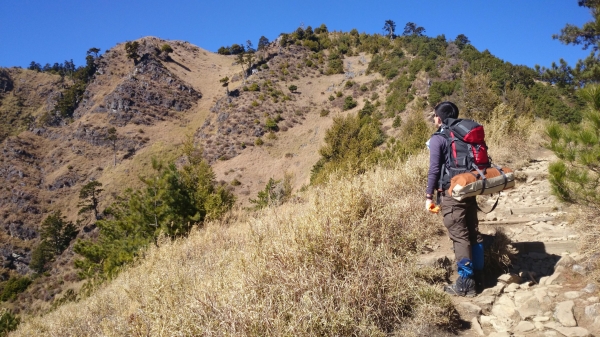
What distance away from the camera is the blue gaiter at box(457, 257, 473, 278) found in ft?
9.39

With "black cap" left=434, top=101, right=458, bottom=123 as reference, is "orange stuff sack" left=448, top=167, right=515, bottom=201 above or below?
below

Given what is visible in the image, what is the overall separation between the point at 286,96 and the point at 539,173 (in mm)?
42501

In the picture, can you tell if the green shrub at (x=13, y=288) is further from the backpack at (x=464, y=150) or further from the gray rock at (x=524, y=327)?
the gray rock at (x=524, y=327)

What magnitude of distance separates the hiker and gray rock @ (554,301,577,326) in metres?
0.56

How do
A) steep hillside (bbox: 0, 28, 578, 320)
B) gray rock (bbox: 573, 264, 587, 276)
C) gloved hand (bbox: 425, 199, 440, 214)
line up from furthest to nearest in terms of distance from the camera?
steep hillside (bbox: 0, 28, 578, 320) < gloved hand (bbox: 425, 199, 440, 214) < gray rock (bbox: 573, 264, 587, 276)

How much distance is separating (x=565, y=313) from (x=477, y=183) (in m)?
1.02

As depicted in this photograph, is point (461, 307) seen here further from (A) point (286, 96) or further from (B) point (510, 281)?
(A) point (286, 96)

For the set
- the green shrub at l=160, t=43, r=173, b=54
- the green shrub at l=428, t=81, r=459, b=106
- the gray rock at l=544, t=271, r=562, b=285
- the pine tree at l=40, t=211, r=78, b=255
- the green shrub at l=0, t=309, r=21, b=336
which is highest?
the green shrub at l=160, t=43, r=173, b=54

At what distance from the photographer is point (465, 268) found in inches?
113

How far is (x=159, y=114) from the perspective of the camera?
53.3m

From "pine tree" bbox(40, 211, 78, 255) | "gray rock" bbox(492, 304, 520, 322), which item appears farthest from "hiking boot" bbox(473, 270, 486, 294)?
"pine tree" bbox(40, 211, 78, 255)

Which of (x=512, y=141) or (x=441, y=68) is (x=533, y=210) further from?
(x=441, y=68)

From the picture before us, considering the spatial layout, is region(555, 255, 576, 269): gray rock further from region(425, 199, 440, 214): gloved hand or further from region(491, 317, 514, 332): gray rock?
region(425, 199, 440, 214): gloved hand

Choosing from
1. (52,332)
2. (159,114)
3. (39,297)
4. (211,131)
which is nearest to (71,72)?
(159,114)
